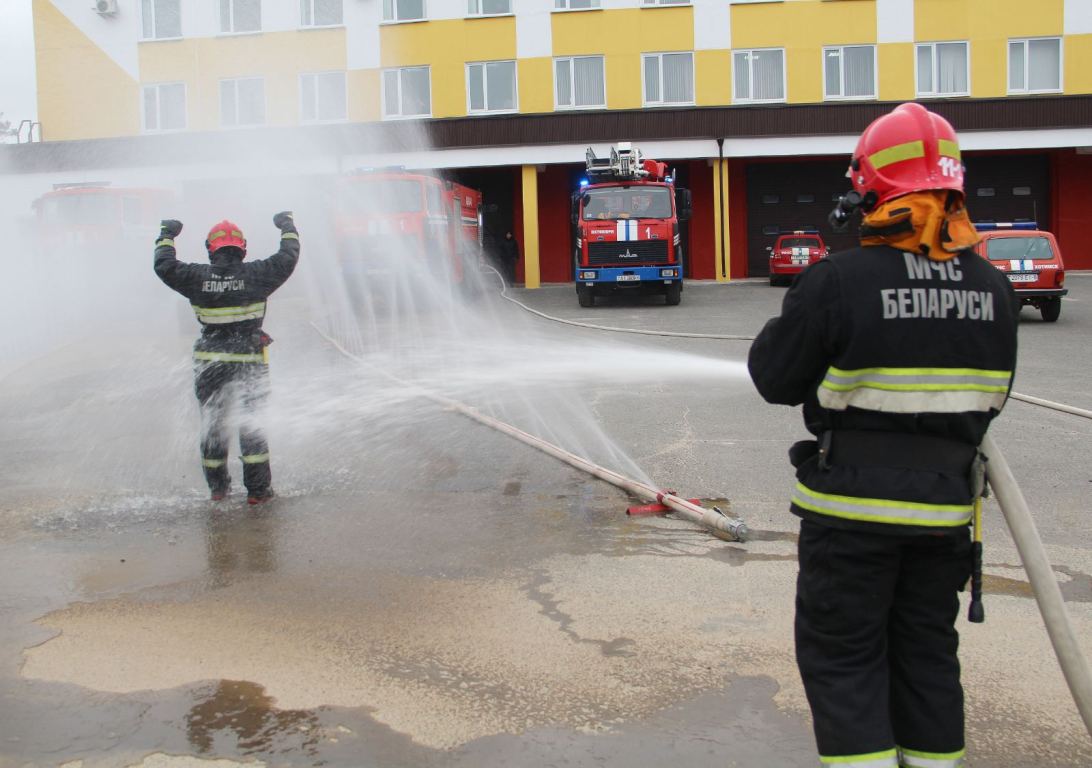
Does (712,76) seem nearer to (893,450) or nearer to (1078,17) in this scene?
(1078,17)

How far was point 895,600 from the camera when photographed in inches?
108

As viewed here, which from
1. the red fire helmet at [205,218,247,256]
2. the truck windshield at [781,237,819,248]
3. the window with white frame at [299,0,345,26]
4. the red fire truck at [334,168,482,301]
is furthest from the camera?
the window with white frame at [299,0,345,26]

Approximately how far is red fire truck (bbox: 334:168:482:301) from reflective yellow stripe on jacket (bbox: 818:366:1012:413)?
17.2 metres

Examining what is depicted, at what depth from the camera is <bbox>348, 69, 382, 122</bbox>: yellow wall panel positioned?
93.6 ft

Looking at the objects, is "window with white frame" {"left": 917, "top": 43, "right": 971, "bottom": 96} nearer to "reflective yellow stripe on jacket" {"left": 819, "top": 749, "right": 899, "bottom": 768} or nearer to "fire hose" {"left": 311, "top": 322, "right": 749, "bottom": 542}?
"fire hose" {"left": 311, "top": 322, "right": 749, "bottom": 542}

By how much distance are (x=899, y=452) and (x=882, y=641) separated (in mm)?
479

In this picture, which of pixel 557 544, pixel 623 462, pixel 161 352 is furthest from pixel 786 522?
pixel 161 352

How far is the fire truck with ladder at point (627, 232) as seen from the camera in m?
21.0

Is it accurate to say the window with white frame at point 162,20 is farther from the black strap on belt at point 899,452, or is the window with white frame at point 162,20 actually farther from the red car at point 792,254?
the black strap on belt at point 899,452

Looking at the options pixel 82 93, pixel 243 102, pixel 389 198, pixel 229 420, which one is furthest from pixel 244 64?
pixel 229 420

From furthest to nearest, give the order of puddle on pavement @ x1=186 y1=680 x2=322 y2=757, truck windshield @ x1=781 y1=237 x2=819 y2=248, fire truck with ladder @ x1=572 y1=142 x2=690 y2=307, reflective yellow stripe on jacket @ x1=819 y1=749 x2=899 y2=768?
1. truck windshield @ x1=781 y1=237 x2=819 y2=248
2. fire truck with ladder @ x1=572 y1=142 x2=690 y2=307
3. puddle on pavement @ x1=186 y1=680 x2=322 y2=757
4. reflective yellow stripe on jacket @ x1=819 y1=749 x2=899 y2=768

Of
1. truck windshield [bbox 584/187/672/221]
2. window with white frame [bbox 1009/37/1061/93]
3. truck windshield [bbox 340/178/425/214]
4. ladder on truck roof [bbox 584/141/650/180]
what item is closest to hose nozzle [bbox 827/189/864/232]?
truck windshield [bbox 340/178/425/214]

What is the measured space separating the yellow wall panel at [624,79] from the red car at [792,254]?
5.64m

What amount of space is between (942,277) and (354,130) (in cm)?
2668
